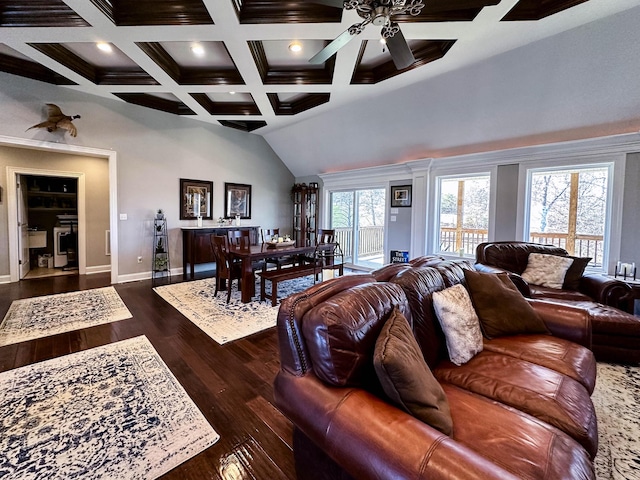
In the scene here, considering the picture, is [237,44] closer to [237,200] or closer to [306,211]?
[237,200]

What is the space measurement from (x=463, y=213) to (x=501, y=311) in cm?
362

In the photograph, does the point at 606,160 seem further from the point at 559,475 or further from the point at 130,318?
the point at 130,318

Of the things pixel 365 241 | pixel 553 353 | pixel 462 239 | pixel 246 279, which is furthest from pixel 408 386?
pixel 365 241

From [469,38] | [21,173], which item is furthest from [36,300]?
[469,38]

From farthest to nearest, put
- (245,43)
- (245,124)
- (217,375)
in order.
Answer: (245,124) → (245,43) → (217,375)

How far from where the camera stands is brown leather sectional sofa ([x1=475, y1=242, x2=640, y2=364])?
235cm

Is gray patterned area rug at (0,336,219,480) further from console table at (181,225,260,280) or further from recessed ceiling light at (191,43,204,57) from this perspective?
recessed ceiling light at (191,43,204,57)

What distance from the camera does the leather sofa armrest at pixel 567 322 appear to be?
1873 mm

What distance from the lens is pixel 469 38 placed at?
117 inches

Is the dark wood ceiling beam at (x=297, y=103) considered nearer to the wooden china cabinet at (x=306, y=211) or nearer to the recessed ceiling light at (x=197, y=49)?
the recessed ceiling light at (x=197, y=49)

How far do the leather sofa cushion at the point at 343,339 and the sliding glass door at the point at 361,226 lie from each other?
17.7ft

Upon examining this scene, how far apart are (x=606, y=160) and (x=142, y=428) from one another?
5794 millimetres

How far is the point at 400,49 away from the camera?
8.16ft

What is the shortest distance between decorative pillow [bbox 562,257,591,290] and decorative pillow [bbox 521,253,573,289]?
35mm
